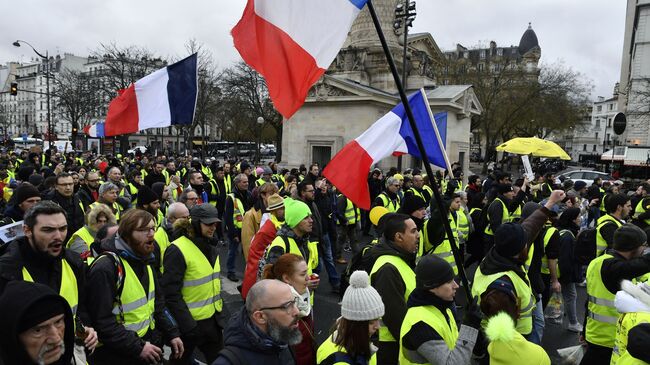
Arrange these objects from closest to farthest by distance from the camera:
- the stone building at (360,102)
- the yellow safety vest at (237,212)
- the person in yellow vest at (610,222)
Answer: the person in yellow vest at (610,222)
the yellow safety vest at (237,212)
the stone building at (360,102)

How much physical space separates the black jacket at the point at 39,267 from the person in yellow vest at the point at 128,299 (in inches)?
2.3

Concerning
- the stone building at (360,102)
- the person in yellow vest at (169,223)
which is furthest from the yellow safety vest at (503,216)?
the stone building at (360,102)

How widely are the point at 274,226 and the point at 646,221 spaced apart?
5.55 metres

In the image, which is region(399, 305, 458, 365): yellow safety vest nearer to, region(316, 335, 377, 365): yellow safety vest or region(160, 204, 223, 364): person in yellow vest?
region(316, 335, 377, 365): yellow safety vest

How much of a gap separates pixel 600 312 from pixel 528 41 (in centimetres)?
10172

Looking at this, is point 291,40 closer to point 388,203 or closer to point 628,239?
point 628,239

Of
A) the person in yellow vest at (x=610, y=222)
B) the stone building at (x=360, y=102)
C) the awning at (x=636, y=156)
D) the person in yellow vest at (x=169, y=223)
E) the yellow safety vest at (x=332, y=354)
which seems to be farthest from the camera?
the awning at (x=636, y=156)

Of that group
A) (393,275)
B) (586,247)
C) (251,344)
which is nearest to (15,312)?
(251,344)

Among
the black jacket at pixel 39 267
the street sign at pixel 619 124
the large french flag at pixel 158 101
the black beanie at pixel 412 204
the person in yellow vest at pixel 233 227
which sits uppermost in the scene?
the street sign at pixel 619 124

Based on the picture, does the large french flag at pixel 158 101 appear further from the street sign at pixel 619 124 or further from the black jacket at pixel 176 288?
the street sign at pixel 619 124

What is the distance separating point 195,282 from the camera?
376 cm

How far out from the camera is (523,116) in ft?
136

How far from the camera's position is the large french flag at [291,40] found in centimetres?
358

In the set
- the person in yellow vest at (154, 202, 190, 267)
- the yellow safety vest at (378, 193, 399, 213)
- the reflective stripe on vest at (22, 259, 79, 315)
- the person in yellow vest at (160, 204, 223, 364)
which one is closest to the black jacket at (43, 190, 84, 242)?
the person in yellow vest at (154, 202, 190, 267)
